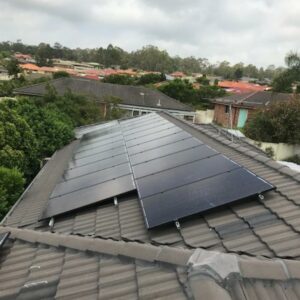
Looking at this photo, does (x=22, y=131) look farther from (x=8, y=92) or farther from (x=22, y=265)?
(x=8, y=92)

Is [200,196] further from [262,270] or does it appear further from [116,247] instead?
[262,270]

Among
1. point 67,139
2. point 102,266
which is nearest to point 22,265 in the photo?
point 102,266

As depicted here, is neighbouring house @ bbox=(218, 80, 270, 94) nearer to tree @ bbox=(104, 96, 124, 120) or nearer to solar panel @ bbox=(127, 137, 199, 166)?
tree @ bbox=(104, 96, 124, 120)

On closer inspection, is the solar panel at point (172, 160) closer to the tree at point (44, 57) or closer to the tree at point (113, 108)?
the tree at point (113, 108)

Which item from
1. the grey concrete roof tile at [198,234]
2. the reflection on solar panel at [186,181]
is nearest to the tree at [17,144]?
the reflection on solar panel at [186,181]

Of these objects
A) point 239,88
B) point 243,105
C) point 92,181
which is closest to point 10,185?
point 92,181

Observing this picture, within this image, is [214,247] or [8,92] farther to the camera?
[8,92]
